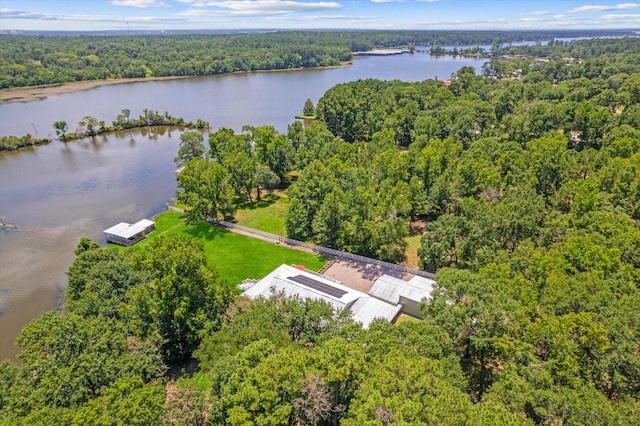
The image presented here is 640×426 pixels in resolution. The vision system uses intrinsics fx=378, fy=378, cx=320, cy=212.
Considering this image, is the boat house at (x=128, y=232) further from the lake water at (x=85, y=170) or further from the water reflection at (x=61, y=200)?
the lake water at (x=85, y=170)

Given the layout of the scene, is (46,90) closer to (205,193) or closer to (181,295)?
(205,193)

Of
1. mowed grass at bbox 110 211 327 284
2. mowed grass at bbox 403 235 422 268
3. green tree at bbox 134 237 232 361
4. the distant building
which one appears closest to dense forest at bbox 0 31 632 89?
mowed grass at bbox 110 211 327 284

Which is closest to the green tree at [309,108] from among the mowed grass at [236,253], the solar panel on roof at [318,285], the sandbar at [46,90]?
the mowed grass at [236,253]

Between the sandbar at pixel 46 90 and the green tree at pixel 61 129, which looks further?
the sandbar at pixel 46 90

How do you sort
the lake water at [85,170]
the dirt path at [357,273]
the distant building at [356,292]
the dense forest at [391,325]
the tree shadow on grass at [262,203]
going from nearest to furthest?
the dense forest at [391,325], the distant building at [356,292], the dirt path at [357,273], the lake water at [85,170], the tree shadow on grass at [262,203]

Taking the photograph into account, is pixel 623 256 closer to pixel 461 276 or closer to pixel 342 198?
pixel 461 276

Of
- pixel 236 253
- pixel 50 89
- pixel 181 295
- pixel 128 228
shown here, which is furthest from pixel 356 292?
pixel 50 89

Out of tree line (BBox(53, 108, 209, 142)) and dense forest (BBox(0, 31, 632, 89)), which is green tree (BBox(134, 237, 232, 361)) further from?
dense forest (BBox(0, 31, 632, 89))

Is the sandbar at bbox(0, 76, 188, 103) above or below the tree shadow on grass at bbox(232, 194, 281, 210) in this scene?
above
